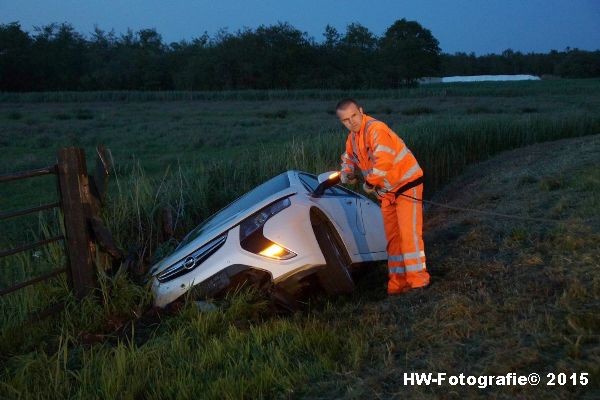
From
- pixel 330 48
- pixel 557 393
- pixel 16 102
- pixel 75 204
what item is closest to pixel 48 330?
pixel 75 204

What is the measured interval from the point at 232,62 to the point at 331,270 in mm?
74448

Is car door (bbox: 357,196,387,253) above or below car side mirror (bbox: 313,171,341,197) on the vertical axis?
below

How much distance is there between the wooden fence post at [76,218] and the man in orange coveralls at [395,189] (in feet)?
7.63

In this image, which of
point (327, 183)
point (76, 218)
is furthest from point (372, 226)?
point (76, 218)

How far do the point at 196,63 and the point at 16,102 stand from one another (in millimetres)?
30323

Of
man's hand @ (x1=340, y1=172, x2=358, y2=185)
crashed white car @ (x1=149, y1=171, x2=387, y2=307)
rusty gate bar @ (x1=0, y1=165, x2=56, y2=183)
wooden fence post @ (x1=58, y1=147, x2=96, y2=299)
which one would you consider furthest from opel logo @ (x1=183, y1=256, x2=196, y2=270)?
man's hand @ (x1=340, y1=172, x2=358, y2=185)

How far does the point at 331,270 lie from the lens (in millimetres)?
5668

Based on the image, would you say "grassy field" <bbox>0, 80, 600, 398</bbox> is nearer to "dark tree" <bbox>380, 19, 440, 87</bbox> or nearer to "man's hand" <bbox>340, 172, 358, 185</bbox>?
"man's hand" <bbox>340, 172, 358, 185</bbox>

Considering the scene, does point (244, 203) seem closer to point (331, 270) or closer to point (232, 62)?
point (331, 270)

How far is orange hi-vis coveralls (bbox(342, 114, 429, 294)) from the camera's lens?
590cm

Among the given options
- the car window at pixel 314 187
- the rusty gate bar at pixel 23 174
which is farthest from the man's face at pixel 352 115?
the rusty gate bar at pixel 23 174

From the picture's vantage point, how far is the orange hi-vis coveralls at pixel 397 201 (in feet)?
19.3

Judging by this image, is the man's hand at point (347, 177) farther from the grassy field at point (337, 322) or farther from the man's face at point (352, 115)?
the grassy field at point (337, 322)

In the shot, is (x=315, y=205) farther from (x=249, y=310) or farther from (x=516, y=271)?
(x=516, y=271)
